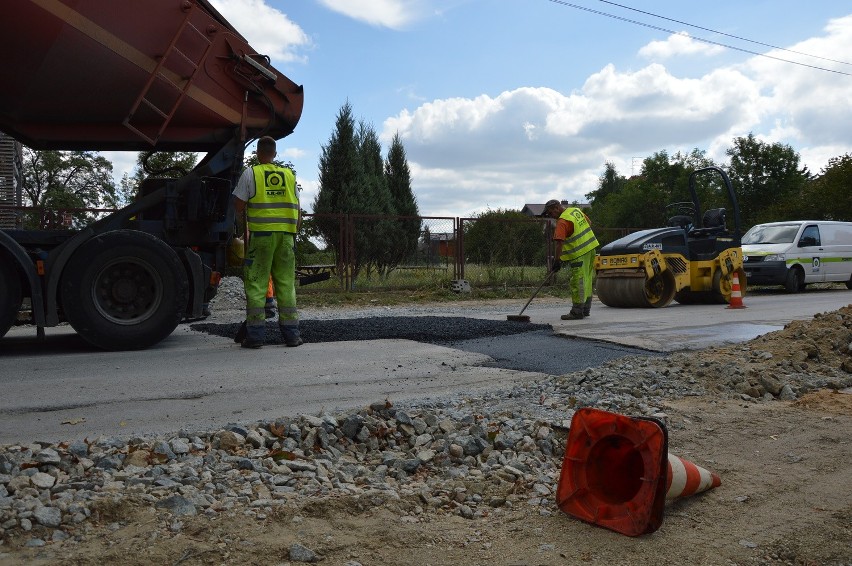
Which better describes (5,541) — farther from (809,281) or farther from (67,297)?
(809,281)

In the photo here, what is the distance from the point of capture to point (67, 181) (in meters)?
31.8

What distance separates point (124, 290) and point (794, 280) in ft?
54.1

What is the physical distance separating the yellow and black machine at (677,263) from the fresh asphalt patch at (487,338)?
13.7 ft

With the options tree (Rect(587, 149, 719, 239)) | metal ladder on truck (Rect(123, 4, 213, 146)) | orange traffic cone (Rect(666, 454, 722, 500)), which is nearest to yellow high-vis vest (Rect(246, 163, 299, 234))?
metal ladder on truck (Rect(123, 4, 213, 146))

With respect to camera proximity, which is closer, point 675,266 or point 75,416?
point 75,416

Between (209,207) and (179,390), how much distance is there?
2.87 meters

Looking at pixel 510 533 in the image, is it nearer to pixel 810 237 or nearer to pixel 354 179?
pixel 810 237

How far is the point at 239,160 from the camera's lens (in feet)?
27.3

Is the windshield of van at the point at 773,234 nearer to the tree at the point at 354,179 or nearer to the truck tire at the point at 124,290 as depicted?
the tree at the point at 354,179

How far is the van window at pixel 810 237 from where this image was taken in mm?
19531

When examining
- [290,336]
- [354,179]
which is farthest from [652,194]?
[290,336]

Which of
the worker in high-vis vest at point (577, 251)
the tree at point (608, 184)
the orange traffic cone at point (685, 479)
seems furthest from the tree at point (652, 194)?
the orange traffic cone at point (685, 479)

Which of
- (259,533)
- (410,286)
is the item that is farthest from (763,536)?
(410,286)

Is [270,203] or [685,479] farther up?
[270,203]
